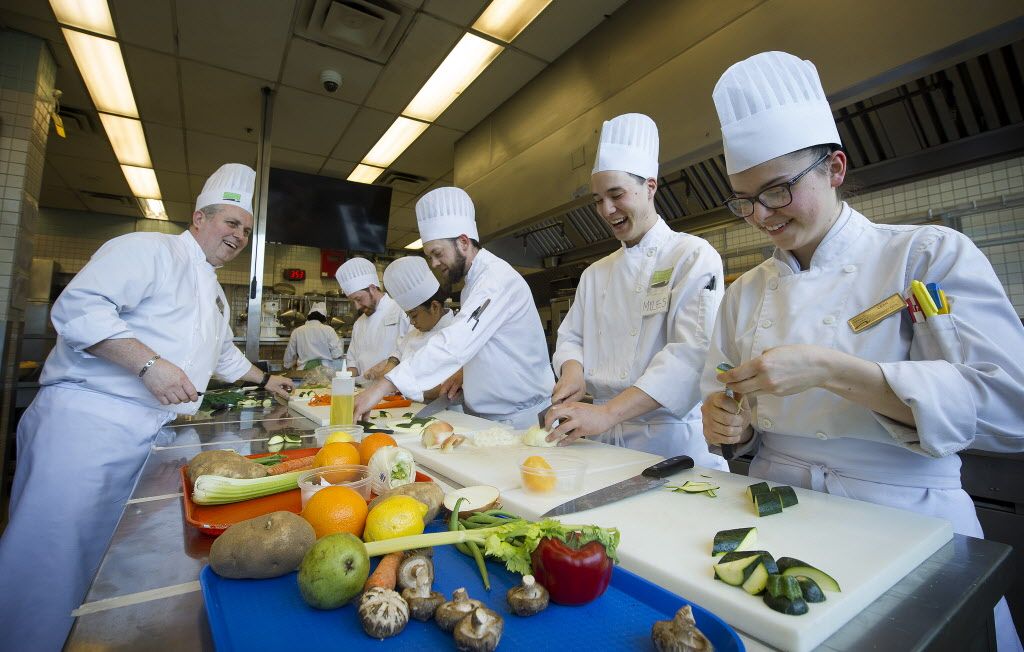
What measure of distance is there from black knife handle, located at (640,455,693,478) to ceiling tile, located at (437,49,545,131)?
12.7 ft

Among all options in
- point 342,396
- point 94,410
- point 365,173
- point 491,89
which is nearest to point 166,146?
point 365,173

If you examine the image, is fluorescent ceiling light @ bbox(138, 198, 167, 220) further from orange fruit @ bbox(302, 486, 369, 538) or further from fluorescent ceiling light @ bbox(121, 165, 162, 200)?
orange fruit @ bbox(302, 486, 369, 538)

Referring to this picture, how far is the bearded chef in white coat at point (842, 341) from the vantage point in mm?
946

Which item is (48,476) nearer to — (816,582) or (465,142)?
(816,582)

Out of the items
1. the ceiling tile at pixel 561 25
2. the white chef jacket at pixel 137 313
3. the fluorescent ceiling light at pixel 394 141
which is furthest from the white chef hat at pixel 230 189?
the fluorescent ceiling light at pixel 394 141

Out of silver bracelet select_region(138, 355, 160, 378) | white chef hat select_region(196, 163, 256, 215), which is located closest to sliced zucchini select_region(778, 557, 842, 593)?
silver bracelet select_region(138, 355, 160, 378)

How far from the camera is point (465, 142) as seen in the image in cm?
555

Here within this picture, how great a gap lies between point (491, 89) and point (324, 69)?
1479mm

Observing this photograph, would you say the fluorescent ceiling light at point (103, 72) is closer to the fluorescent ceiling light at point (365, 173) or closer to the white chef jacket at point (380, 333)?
the fluorescent ceiling light at point (365, 173)

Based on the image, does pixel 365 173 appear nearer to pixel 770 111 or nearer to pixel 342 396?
pixel 342 396

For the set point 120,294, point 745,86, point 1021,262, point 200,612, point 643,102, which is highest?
point 643,102

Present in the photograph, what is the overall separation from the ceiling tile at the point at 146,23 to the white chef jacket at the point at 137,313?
232 cm

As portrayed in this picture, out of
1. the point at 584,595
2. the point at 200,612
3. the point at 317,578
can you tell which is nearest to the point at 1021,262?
the point at 584,595

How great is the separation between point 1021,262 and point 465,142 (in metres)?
4.73
